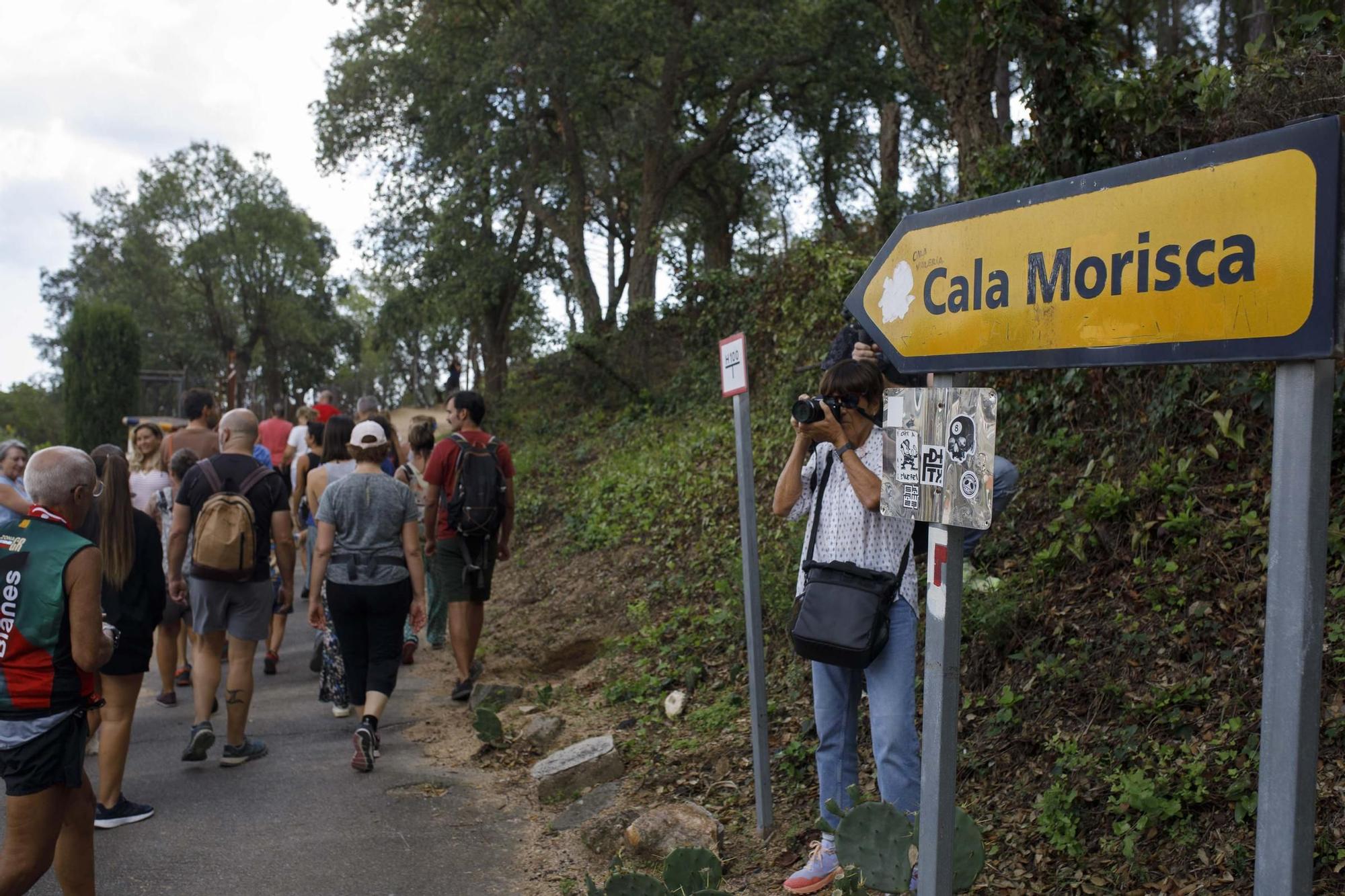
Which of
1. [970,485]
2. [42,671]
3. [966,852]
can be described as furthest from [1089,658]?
[42,671]

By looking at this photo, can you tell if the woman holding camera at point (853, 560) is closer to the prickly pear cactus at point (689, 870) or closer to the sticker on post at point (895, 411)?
the prickly pear cactus at point (689, 870)

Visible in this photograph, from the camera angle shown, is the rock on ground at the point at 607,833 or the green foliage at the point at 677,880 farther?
the rock on ground at the point at 607,833

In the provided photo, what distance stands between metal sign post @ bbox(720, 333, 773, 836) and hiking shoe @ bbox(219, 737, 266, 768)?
11.2ft

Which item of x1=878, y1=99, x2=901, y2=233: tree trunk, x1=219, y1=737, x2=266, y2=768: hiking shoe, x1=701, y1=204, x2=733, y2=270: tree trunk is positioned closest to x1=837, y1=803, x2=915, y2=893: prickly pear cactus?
x1=219, y1=737, x2=266, y2=768: hiking shoe

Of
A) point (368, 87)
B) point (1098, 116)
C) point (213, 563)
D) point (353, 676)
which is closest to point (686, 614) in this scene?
point (353, 676)

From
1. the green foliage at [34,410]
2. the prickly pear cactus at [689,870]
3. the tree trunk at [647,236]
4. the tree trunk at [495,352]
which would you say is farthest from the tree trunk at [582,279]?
the green foliage at [34,410]

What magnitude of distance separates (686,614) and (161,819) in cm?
385

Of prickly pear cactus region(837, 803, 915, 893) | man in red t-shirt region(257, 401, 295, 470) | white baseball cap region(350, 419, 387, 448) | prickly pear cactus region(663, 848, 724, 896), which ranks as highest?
white baseball cap region(350, 419, 387, 448)

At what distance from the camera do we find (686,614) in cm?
816

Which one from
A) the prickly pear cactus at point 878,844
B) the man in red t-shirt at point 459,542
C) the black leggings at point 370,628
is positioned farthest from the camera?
the man in red t-shirt at point 459,542

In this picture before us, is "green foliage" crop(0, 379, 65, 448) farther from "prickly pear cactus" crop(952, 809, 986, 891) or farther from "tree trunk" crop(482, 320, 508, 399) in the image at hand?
"prickly pear cactus" crop(952, 809, 986, 891)

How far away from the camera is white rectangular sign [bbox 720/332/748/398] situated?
4.93 metres

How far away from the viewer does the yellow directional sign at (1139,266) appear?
2051 mm

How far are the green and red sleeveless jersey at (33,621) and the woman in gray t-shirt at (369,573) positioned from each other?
8.66 ft
